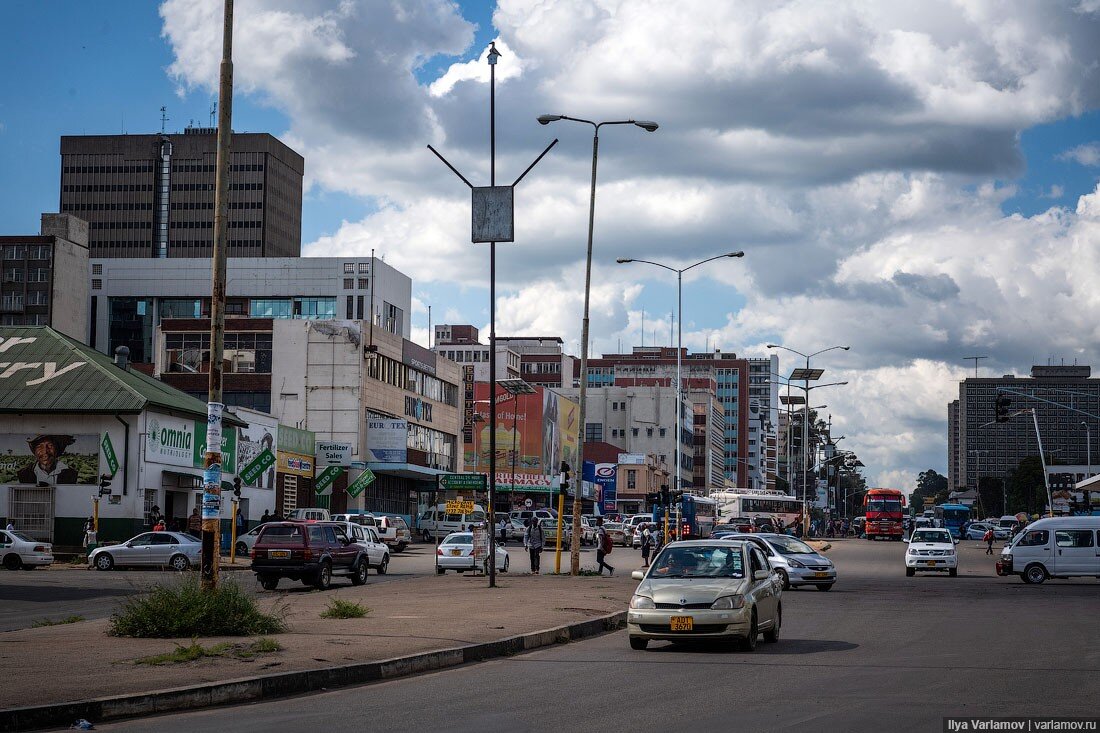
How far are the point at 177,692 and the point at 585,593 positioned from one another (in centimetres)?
1770

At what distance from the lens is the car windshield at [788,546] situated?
35844mm

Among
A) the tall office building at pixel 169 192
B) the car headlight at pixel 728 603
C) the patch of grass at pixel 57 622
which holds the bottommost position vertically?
the patch of grass at pixel 57 622

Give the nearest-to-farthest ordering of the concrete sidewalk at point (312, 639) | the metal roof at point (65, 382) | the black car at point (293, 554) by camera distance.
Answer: the concrete sidewalk at point (312, 639), the black car at point (293, 554), the metal roof at point (65, 382)

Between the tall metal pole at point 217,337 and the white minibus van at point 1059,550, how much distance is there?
30201mm

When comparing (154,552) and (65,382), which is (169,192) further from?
(154,552)

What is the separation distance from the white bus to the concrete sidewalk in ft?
228

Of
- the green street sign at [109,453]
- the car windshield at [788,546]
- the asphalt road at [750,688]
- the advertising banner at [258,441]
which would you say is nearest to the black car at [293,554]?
the car windshield at [788,546]

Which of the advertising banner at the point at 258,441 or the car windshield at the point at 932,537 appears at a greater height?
the advertising banner at the point at 258,441

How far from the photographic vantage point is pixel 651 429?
169 meters

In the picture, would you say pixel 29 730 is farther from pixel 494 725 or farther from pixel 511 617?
pixel 511 617

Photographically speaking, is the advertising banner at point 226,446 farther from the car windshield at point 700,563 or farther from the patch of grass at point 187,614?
Result: the car windshield at point 700,563

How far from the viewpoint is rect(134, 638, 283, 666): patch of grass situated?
14.0 m

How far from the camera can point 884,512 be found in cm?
9400

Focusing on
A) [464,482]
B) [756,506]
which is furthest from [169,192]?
[464,482]
